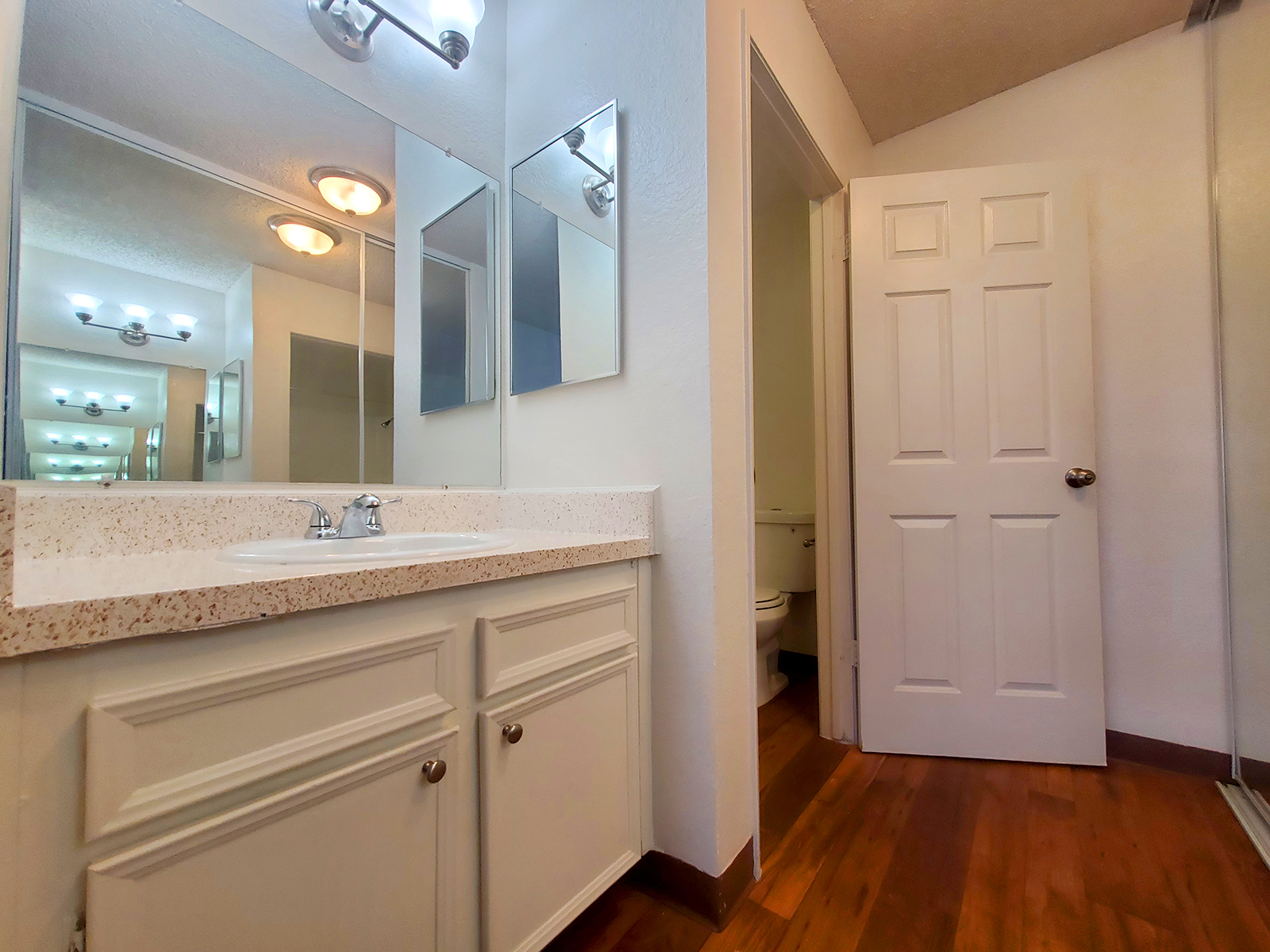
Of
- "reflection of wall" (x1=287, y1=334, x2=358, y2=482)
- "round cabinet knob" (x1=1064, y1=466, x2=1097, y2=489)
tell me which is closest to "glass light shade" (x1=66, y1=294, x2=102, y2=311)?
"reflection of wall" (x1=287, y1=334, x2=358, y2=482)

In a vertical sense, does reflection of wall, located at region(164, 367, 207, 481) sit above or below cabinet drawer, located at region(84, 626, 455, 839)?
above

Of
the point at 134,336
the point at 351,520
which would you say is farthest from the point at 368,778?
the point at 134,336

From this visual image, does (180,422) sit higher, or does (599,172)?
(599,172)

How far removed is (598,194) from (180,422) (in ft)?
3.31

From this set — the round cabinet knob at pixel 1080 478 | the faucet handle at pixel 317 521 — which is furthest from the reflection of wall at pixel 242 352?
the round cabinet knob at pixel 1080 478

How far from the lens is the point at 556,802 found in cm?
90

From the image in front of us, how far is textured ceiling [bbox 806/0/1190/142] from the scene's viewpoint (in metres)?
1.64

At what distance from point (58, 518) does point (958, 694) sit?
2.21 m

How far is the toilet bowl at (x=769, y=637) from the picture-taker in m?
1.99

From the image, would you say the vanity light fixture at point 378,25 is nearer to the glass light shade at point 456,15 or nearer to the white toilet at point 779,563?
the glass light shade at point 456,15

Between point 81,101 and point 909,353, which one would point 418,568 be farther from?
point 909,353

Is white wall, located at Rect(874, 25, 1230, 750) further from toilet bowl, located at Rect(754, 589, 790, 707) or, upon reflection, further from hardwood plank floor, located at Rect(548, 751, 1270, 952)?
toilet bowl, located at Rect(754, 589, 790, 707)

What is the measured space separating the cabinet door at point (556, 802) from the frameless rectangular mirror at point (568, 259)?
2.35ft

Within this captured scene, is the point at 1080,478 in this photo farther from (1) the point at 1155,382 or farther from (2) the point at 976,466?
→ (1) the point at 1155,382
